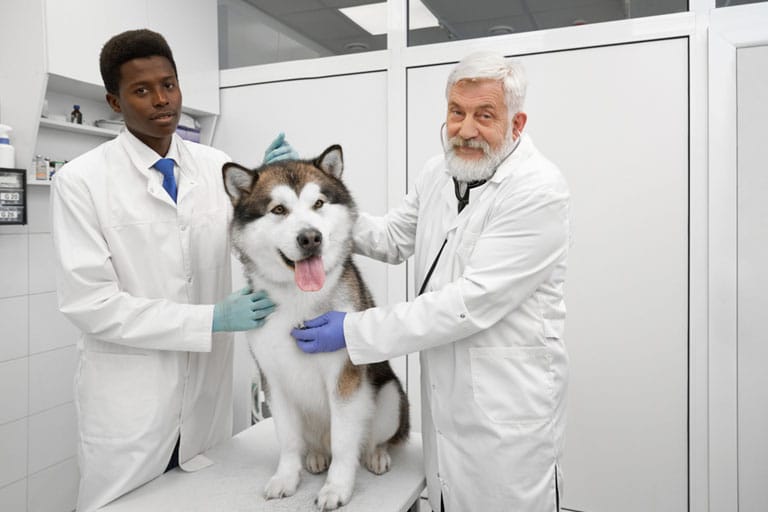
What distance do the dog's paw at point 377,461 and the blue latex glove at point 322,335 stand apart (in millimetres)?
419

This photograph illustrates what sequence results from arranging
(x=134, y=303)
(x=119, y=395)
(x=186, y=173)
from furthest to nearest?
(x=186, y=173), (x=119, y=395), (x=134, y=303)

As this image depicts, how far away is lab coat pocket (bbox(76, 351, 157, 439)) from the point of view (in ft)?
5.64

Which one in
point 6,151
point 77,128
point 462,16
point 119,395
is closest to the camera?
point 119,395

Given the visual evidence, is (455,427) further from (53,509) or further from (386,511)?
(53,509)

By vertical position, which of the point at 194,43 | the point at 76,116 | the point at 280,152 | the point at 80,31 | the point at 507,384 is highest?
the point at 194,43

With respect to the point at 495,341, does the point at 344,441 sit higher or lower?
lower

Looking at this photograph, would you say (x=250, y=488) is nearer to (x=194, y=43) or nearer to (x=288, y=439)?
(x=288, y=439)

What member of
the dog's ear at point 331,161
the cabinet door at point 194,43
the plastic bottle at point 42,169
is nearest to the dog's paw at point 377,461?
the dog's ear at point 331,161

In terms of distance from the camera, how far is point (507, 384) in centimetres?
159

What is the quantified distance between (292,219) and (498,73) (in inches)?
27.4

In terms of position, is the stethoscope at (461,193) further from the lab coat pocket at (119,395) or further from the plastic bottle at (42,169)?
the plastic bottle at (42,169)

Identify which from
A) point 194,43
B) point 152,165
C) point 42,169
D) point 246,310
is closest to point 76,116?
point 42,169

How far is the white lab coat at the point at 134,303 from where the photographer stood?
5.32ft

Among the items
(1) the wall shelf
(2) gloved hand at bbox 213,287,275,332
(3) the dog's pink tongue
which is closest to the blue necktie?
(2) gloved hand at bbox 213,287,275,332
